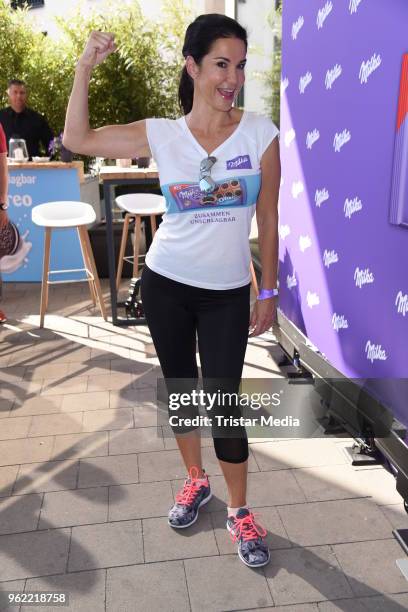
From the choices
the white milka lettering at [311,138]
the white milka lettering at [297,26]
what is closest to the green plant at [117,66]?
the white milka lettering at [297,26]

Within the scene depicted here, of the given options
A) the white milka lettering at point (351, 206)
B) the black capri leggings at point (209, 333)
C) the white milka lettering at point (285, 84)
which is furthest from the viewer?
the white milka lettering at point (285, 84)

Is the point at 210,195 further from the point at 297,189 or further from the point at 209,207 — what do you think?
the point at 297,189

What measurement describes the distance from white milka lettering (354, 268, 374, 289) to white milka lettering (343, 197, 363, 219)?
0.88 ft

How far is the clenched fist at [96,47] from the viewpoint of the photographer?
6.17 ft

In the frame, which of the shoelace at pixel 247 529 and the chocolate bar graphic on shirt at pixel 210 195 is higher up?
the chocolate bar graphic on shirt at pixel 210 195

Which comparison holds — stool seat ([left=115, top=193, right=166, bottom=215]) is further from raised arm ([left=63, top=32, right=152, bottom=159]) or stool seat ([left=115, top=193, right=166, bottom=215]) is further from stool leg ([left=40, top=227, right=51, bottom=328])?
raised arm ([left=63, top=32, right=152, bottom=159])

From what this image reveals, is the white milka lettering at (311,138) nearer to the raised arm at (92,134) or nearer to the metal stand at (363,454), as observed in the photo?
the raised arm at (92,134)

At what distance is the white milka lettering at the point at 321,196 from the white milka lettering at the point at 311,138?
0.86 feet

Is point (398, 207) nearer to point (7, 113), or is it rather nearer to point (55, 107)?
point (7, 113)

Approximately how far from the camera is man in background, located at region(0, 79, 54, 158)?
6.96 meters

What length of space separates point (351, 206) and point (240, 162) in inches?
38.1

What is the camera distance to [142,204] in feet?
16.7

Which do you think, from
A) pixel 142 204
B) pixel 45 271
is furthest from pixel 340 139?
pixel 45 271

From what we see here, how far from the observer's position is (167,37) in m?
8.35
